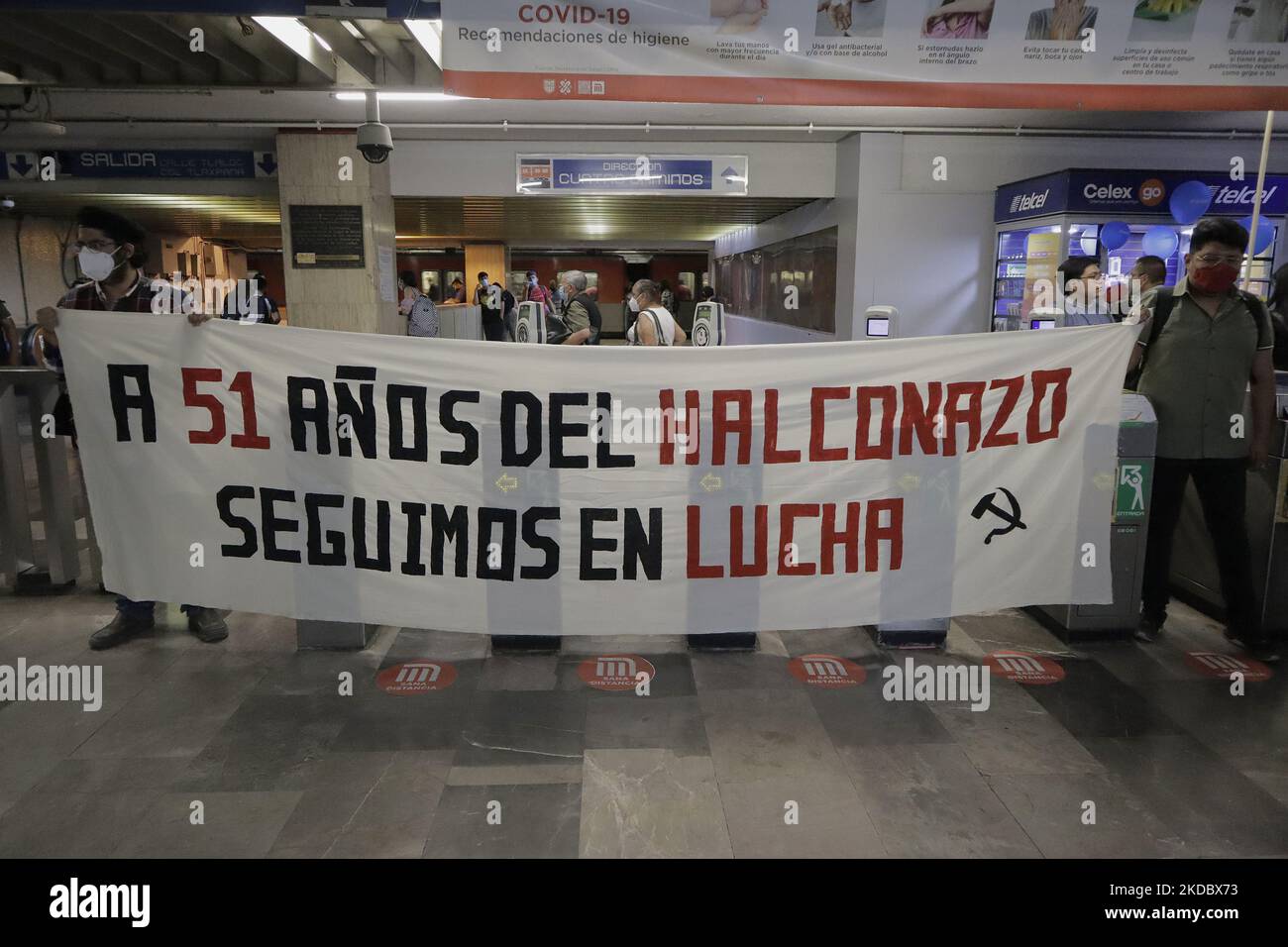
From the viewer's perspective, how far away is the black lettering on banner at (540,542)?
3.28 meters

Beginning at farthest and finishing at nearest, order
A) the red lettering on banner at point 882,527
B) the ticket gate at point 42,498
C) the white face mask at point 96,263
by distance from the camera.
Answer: the ticket gate at point 42,498 → the white face mask at point 96,263 → the red lettering on banner at point 882,527

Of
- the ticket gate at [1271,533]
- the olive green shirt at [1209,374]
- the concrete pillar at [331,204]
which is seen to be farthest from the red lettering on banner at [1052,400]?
the concrete pillar at [331,204]

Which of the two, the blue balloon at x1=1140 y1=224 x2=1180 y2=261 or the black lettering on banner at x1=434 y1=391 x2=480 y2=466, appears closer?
the black lettering on banner at x1=434 y1=391 x2=480 y2=466

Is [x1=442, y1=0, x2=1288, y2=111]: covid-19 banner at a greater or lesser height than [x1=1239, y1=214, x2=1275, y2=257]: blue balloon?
greater

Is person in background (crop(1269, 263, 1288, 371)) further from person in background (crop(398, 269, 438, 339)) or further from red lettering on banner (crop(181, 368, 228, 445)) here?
person in background (crop(398, 269, 438, 339))

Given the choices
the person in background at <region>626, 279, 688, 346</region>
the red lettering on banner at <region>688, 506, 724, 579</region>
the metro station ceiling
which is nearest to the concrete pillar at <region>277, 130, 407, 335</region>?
the metro station ceiling

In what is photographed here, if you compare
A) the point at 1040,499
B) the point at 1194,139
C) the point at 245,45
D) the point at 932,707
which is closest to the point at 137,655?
the point at 932,707

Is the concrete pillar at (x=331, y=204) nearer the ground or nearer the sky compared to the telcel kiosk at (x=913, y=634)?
nearer the sky

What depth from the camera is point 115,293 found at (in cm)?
390

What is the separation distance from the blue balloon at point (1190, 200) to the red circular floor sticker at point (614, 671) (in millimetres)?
7689

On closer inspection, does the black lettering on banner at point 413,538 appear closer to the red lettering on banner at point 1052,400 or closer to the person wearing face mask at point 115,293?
the person wearing face mask at point 115,293

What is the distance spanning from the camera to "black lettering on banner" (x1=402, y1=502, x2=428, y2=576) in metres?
3.29

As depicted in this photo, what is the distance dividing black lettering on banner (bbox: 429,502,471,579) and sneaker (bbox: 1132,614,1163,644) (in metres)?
3.26

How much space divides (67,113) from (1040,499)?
11.4 metres
